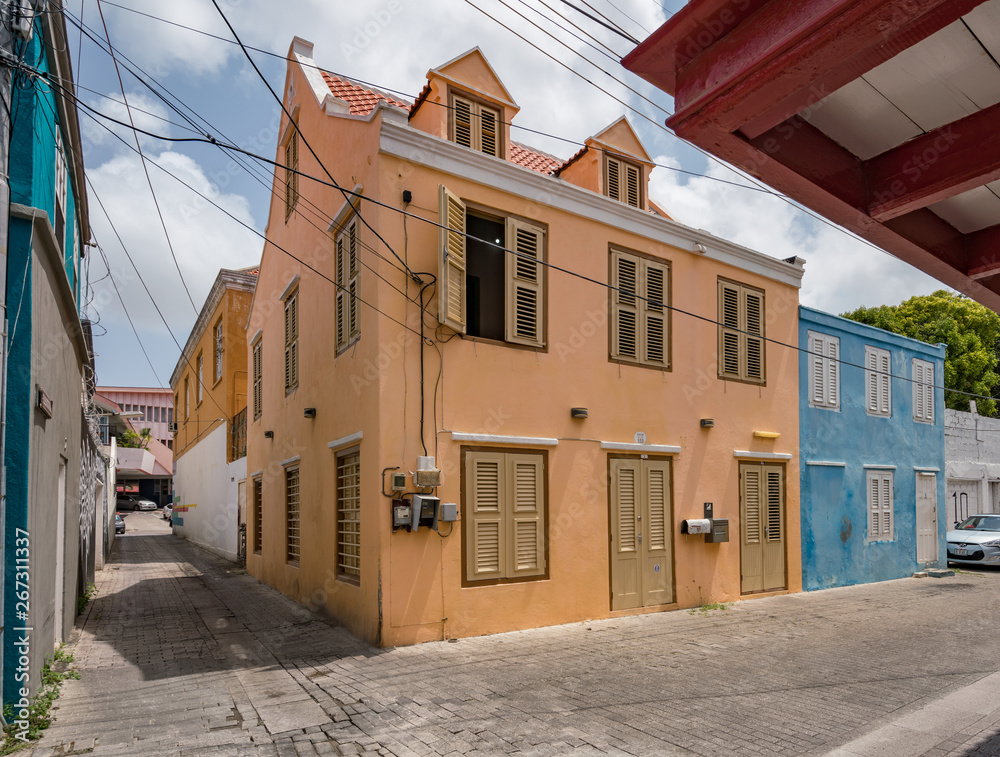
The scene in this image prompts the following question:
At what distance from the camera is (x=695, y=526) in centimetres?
1141

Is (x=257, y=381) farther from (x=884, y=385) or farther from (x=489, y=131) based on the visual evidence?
(x=884, y=385)

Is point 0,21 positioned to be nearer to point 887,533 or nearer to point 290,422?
point 290,422

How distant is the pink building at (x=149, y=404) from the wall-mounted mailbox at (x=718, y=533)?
65.4 m

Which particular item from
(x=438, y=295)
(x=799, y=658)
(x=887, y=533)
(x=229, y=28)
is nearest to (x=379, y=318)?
(x=438, y=295)

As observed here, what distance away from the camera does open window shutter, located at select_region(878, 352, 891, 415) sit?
52.9 ft

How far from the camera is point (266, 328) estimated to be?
50.4ft

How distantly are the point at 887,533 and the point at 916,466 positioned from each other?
209 centimetres

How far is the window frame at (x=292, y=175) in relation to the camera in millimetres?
13070

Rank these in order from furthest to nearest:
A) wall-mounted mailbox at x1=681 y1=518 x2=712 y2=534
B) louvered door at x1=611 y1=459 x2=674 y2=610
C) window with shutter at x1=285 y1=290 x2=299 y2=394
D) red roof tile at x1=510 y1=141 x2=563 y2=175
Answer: window with shutter at x1=285 y1=290 x2=299 y2=394, red roof tile at x1=510 y1=141 x2=563 y2=175, wall-mounted mailbox at x1=681 y1=518 x2=712 y2=534, louvered door at x1=611 y1=459 x2=674 y2=610

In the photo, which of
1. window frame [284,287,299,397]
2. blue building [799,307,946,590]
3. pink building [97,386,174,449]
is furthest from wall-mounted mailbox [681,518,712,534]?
pink building [97,386,174,449]

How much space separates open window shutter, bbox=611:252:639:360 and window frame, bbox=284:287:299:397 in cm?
559

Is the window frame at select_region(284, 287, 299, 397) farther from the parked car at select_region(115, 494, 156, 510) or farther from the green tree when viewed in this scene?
the parked car at select_region(115, 494, 156, 510)

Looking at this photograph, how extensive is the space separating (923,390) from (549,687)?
47.6ft

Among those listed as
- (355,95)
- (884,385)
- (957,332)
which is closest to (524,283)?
(355,95)
